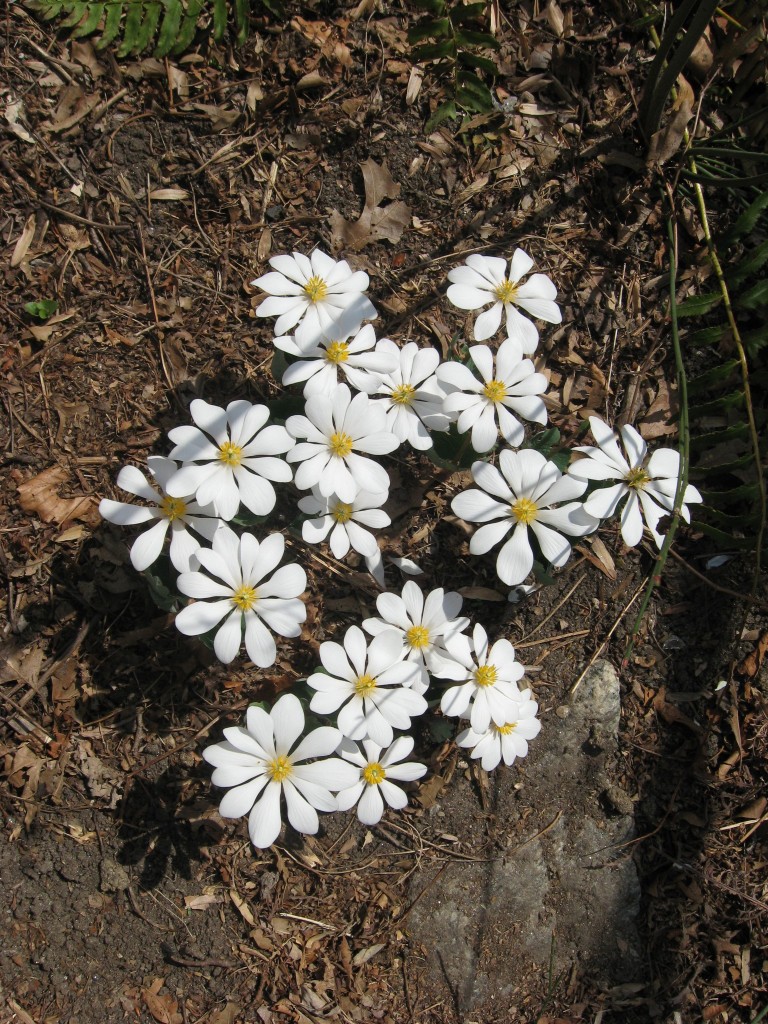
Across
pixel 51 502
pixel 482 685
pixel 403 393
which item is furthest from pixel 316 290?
pixel 482 685

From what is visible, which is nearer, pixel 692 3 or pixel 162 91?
pixel 692 3

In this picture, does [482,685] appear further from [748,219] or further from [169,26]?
[169,26]

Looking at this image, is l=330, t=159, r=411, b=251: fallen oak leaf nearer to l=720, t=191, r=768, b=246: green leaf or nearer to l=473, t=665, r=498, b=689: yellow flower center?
l=720, t=191, r=768, b=246: green leaf

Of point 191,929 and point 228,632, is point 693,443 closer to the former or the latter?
point 228,632

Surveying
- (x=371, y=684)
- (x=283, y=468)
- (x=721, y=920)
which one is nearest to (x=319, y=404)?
(x=283, y=468)

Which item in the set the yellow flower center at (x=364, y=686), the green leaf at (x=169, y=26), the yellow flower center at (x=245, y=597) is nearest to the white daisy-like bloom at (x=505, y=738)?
the yellow flower center at (x=364, y=686)

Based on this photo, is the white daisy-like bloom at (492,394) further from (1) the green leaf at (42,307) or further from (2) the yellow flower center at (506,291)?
(1) the green leaf at (42,307)
